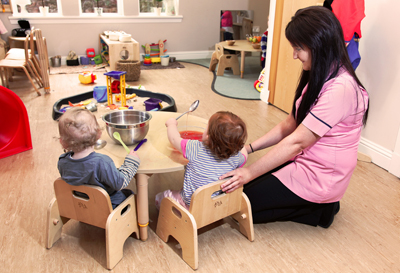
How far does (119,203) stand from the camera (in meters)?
1.50

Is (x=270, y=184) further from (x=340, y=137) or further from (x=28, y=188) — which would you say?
(x=28, y=188)

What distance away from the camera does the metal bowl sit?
1.50 meters

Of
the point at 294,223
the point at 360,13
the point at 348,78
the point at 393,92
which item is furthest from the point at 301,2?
the point at 294,223

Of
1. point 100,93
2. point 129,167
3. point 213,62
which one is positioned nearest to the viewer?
point 129,167

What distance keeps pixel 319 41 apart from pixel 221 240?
1.01m

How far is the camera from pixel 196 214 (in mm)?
1451

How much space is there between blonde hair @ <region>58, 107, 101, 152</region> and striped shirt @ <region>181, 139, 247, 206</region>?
397mm

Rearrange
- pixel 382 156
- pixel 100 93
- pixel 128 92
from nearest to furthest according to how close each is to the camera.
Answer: pixel 382 156
pixel 100 93
pixel 128 92

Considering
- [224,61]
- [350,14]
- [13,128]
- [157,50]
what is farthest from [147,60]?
[350,14]

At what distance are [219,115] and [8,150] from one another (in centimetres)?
184

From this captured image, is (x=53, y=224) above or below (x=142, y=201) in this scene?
below

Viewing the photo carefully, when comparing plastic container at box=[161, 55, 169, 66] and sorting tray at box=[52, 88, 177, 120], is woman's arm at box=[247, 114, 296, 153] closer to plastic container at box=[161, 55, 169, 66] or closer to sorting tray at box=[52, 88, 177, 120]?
sorting tray at box=[52, 88, 177, 120]

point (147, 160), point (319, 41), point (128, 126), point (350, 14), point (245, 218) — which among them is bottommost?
point (245, 218)

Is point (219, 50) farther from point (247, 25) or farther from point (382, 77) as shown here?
point (382, 77)
